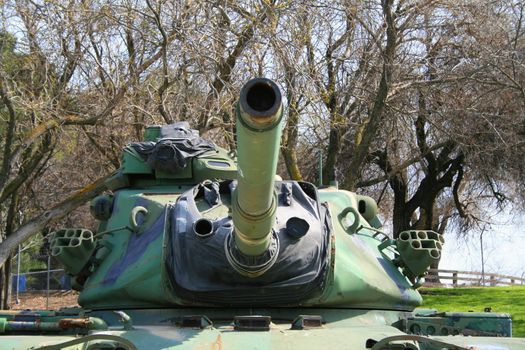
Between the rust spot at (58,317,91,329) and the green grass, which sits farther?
the green grass

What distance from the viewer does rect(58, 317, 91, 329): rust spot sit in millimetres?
7535

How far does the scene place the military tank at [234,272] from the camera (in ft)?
22.1

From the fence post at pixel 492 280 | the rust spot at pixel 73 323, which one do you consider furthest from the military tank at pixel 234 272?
the fence post at pixel 492 280

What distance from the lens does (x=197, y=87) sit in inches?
765

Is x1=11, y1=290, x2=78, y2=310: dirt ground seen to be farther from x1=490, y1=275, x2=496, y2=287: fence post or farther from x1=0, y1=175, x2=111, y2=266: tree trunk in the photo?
x1=490, y1=275, x2=496, y2=287: fence post

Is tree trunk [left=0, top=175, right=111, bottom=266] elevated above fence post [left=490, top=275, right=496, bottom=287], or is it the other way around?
tree trunk [left=0, top=175, right=111, bottom=266]

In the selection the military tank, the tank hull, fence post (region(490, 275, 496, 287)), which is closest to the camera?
the tank hull

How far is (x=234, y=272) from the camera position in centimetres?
773

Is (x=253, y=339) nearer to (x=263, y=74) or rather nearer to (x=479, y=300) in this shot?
(x=263, y=74)

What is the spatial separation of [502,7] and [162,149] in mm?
12863

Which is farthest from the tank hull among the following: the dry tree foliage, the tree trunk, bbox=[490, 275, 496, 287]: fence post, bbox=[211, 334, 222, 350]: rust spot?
bbox=[490, 275, 496, 287]: fence post

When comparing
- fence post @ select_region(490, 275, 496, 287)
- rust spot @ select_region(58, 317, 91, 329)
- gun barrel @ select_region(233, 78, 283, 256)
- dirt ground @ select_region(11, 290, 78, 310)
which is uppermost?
gun barrel @ select_region(233, 78, 283, 256)

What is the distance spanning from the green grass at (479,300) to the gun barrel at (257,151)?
14552mm

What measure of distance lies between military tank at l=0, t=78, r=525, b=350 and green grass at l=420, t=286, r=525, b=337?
11.3 metres
